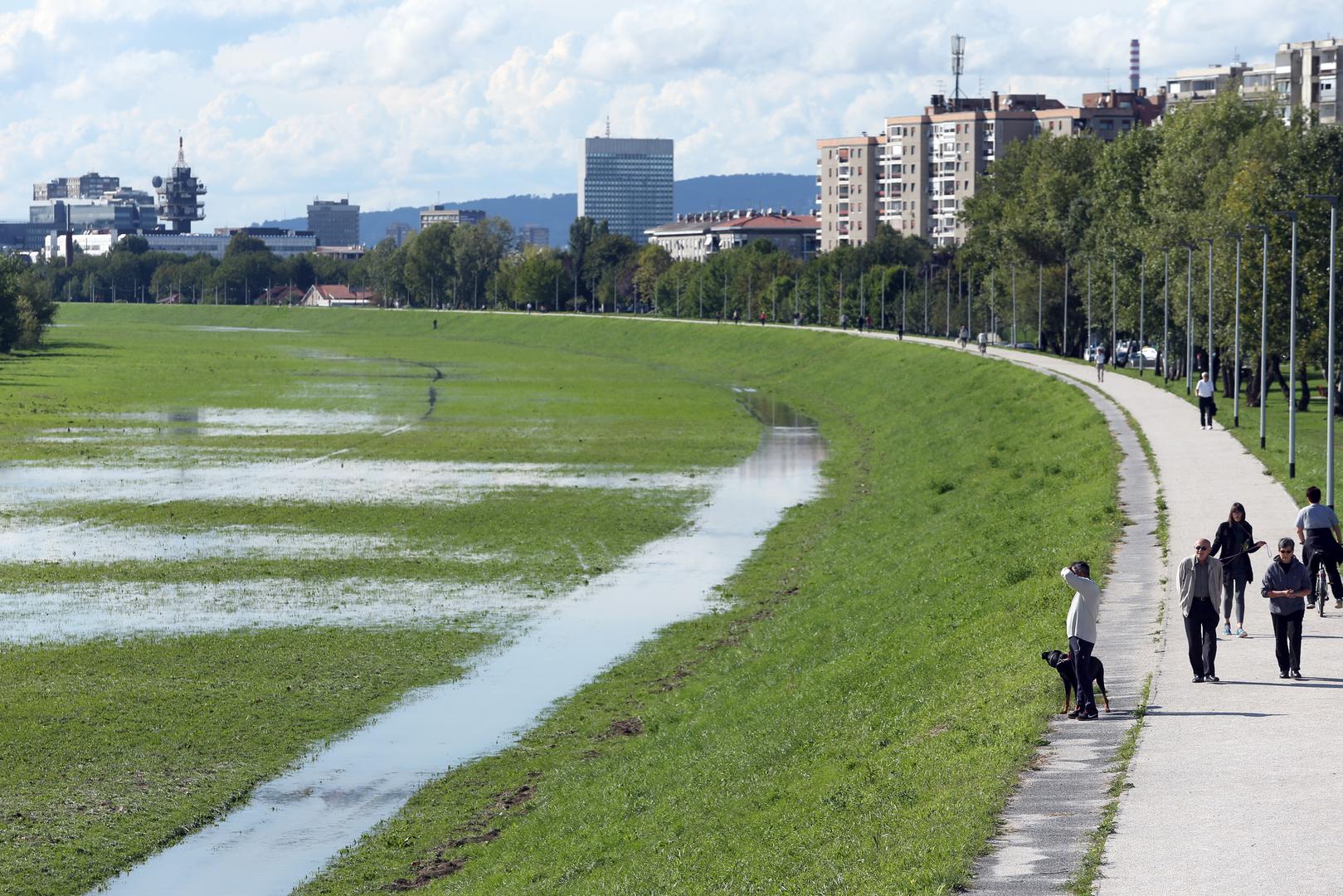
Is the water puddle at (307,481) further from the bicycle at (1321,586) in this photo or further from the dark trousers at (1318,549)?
the dark trousers at (1318,549)

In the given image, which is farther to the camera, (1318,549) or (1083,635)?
(1318,549)

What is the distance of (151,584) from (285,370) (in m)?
94.3

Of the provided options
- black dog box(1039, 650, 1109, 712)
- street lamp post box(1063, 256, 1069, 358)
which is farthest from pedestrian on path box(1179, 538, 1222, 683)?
street lamp post box(1063, 256, 1069, 358)

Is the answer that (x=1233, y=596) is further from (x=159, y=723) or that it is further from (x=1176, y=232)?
(x=1176, y=232)

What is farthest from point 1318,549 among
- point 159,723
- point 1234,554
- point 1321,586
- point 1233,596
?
point 159,723

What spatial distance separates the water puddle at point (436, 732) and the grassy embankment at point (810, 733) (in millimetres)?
623

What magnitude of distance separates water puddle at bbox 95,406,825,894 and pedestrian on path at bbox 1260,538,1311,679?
1147cm

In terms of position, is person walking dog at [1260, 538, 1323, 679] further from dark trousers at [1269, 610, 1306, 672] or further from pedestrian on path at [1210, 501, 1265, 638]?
pedestrian on path at [1210, 501, 1265, 638]

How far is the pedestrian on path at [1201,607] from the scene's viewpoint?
2334 centimetres

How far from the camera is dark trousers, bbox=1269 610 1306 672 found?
76.9ft

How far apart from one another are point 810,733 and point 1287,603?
6.79 m

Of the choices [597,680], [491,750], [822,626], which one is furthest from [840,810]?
[822,626]

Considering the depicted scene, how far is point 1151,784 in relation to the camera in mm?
18938

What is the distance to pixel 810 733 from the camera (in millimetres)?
26047
